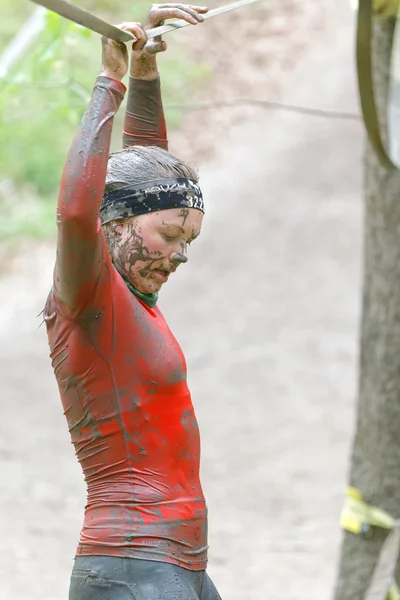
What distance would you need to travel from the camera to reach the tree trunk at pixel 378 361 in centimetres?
434

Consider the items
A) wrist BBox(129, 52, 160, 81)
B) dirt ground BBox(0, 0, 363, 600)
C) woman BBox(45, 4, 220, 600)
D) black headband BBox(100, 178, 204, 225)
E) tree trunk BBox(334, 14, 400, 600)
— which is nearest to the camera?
woman BBox(45, 4, 220, 600)

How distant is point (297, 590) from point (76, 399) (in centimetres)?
403

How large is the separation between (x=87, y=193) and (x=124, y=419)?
48 centimetres

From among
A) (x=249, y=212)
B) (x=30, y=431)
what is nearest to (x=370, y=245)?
(x=30, y=431)

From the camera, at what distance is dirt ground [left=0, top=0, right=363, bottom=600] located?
625 centimetres

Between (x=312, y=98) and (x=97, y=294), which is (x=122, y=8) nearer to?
(x=312, y=98)

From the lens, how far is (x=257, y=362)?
8.45m

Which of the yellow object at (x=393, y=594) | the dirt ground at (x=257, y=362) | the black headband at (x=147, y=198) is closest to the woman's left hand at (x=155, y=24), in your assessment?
the black headband at (x=147, y=198)

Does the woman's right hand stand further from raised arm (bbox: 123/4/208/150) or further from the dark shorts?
the dark shorts

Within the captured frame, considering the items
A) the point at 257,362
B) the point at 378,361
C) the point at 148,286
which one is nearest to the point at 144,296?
the point at 148,286

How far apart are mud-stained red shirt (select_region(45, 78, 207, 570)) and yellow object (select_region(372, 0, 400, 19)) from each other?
2.40 meters

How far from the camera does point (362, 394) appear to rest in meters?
4.53

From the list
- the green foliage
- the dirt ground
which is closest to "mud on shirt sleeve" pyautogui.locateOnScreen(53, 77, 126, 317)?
the dirt ground

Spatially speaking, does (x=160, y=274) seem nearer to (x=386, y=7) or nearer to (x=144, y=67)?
(x=144, y=67)
